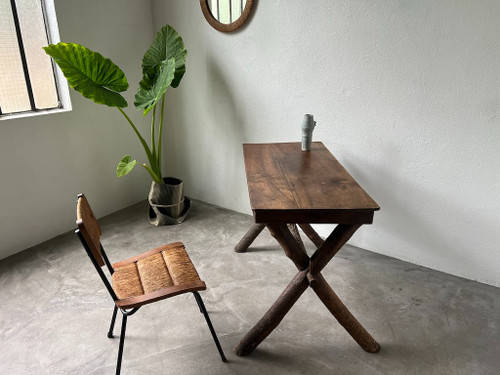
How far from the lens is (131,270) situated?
1846 mm

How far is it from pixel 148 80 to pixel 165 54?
0.27 metres

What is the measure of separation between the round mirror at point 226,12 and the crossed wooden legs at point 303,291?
6.10 feet

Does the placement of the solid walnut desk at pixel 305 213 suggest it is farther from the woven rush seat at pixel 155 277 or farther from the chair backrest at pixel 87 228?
the chair backrest at pixel 87 228

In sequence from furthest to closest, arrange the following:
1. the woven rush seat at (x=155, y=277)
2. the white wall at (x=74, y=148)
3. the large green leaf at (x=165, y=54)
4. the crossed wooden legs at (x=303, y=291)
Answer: the large green leaf at (x=165, y=54)
the white wall at (x=74, y=148)
the crossed wooden legs at (x=303, y=291)
the woven rush seat at (x=155, y=277)

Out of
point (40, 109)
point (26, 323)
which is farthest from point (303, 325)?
point (40, 109)

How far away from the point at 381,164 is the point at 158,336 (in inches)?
70.9

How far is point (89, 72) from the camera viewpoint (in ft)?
8.68

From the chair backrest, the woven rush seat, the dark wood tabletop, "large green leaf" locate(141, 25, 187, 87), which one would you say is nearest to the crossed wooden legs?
the dark wood tabletop

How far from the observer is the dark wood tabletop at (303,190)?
5.28ft

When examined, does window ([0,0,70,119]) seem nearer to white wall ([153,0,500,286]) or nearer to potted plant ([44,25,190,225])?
potted plant ([44,25,190,225])

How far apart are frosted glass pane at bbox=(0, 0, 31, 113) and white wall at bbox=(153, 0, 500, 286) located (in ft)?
4.28

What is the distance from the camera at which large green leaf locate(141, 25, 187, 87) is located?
2932mm

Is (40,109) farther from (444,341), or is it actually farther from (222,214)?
(444,341)

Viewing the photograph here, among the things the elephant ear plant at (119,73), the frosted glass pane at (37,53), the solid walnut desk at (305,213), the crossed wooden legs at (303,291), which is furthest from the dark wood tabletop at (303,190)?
the frosted glass pane at (37,53)
